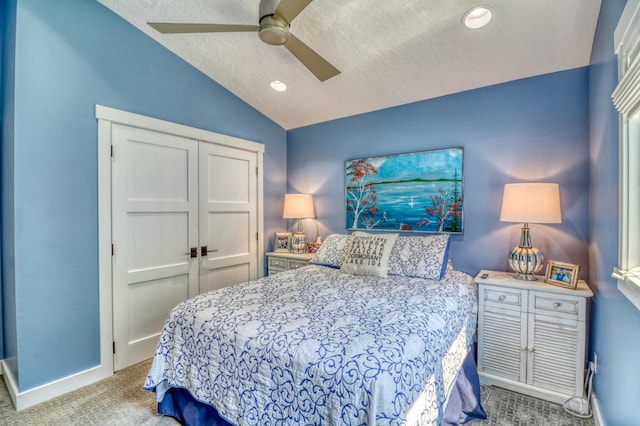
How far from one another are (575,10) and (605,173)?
1051mm

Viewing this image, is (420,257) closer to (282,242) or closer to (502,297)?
(502,297)

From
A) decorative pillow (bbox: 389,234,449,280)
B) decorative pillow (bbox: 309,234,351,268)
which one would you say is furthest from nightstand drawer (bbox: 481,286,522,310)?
decorative pillow (bbox: 309,234,351,268)

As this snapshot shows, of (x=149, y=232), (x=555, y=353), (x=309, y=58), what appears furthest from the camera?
(x=149, y=232)

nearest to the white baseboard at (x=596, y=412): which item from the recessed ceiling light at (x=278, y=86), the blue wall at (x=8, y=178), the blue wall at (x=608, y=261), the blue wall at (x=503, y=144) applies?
the blue wall at (x=608, y=261)

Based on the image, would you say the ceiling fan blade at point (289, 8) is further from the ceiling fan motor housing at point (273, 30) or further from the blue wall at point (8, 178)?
the blue wall at point (8, 178)

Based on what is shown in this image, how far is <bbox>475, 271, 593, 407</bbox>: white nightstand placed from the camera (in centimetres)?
203

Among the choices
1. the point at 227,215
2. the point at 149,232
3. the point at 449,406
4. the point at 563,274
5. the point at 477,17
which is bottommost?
the point at 449,406

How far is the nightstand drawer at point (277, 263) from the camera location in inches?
141

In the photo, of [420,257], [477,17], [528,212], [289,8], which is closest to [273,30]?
[289,8]

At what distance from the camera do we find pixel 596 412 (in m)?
1.84

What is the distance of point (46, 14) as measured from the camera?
2154mm

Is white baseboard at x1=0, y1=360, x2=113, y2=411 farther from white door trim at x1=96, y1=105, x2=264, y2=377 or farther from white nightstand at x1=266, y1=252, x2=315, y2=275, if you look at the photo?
white nightstand at x1=266, y1=252, x2=315, y2=275

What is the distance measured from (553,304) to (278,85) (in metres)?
3.01

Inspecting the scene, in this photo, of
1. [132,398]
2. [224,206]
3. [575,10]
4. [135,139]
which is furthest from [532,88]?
[132,398]
